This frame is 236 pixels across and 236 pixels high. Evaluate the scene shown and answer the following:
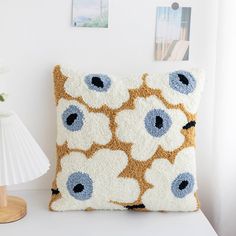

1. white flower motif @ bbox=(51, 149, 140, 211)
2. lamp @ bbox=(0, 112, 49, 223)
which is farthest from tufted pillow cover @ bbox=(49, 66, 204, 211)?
lamp @ bbox=(0, 112, 49, 223)

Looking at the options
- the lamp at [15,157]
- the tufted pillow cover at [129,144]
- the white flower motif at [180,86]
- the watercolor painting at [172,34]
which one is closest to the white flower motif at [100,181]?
the tufted pillow cover at [129,144]

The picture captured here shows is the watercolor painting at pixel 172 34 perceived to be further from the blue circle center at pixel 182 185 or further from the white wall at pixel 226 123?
the blue circle center at pixel 182 185

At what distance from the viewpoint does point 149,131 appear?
1210 mm

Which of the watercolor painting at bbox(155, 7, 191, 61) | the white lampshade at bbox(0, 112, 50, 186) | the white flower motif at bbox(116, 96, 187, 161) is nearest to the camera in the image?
the white lampshade at bbox(0, 112, 50, 186)

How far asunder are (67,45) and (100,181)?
1.42 ft

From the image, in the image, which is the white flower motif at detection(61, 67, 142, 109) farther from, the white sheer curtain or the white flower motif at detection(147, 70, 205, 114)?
the white sheer curtain

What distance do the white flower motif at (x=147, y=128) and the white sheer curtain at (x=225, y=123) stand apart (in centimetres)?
18

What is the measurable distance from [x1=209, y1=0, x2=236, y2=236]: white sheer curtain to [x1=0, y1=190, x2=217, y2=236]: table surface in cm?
14

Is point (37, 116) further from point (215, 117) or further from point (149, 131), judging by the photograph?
point (215, 117)

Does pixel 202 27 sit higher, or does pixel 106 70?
pixel 202 27

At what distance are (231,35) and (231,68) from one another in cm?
10

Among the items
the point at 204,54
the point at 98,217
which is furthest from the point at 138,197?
the point at 204,54

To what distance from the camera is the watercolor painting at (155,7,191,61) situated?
132 cm

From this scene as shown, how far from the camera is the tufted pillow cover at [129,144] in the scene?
1.21 meters
